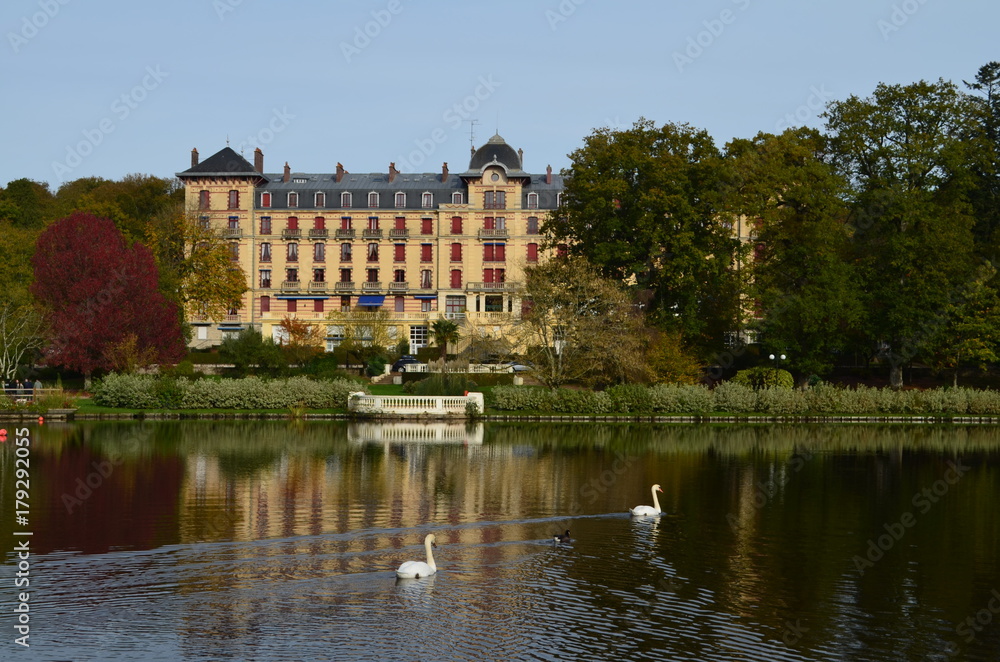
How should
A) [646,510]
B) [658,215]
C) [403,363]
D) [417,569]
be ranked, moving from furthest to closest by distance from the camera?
[403,363] < [658,215] < [646,510] < [417,569]

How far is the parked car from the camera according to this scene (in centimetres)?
7442

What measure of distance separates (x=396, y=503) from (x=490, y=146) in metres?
70.1

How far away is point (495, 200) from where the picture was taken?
95562 millimetres

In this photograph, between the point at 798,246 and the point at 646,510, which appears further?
the point at 798,246

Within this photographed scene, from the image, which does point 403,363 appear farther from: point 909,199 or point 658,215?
point 909,199

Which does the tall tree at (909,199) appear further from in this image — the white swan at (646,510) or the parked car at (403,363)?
the white swan at (646,510)

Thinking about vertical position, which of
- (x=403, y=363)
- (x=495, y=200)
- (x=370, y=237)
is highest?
(x=495, y=200)

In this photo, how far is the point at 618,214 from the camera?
2515 inches

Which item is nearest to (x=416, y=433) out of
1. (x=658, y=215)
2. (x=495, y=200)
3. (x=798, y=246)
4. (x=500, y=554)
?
(x=658, y=215)

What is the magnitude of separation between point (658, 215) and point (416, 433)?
70.4 feet

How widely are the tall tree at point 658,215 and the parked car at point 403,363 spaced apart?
15760 mm

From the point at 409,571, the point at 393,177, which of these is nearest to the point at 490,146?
the point at 393,177

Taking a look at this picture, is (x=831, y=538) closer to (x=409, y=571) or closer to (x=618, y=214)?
(x=409, y=571)

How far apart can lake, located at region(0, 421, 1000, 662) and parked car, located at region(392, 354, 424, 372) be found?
3247cm
